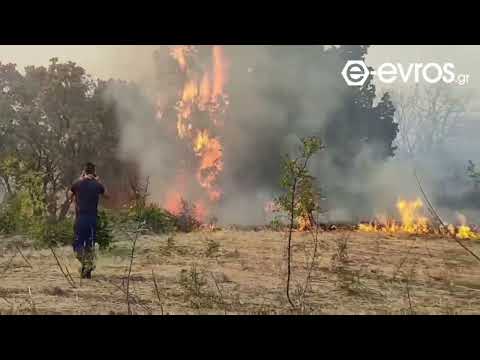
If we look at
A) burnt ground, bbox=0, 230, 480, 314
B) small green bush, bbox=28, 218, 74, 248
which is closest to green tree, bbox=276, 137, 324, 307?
burnt ground, bbox=0, 230, 480, 314

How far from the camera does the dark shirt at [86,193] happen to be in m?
11.1

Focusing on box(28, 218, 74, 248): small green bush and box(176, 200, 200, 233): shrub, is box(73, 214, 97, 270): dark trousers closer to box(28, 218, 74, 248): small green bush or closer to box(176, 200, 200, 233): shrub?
box(28, 218, 74, 248): small green bush

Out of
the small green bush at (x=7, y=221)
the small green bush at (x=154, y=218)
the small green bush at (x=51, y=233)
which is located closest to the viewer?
the small green bush at (x=51, y=233)

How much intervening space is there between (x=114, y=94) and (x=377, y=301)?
42.7 ft

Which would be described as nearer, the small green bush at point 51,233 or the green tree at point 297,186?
the green tree at point 297,186

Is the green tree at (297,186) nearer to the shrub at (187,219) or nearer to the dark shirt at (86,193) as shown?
the dark shirt at (86,193)

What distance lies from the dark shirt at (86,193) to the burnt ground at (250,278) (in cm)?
150

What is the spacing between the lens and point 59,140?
19.7 m

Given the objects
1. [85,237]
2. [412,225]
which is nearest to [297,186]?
[85,237]

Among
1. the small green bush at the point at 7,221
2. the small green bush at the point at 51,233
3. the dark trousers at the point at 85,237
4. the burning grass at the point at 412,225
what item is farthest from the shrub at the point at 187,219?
the dark trousers at the point at 85,237

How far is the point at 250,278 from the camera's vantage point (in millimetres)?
12602

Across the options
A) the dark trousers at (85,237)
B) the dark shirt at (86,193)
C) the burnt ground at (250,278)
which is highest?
the dark shirt at (86,193)

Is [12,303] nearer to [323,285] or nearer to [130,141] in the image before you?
[323,285]

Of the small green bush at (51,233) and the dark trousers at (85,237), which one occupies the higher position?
the dark trousers at (85,237)
